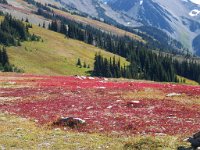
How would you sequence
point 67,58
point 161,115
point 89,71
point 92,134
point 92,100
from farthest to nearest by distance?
point 67,58 < point 89,71 < point 92,100 < point 161,115 < point 92,134

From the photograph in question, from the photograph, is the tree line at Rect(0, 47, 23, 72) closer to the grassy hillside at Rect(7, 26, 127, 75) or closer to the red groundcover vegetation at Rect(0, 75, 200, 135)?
the grassy hillside at Rect(7, 26, 127, 75)

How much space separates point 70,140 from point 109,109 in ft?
35.5

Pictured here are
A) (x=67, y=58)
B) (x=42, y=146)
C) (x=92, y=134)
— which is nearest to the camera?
(x=42, y=146)

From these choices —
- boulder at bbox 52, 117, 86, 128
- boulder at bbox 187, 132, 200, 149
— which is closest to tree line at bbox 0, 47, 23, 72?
boulder at bbox 52, 117, 86, 128

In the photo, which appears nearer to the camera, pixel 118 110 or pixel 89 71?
pixel 118 110

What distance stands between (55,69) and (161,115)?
128880 mm

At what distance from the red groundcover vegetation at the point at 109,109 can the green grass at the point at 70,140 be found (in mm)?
1672

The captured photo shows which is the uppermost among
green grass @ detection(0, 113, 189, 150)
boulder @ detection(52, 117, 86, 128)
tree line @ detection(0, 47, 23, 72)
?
tree line @ detection(0, 47, 23, 72)

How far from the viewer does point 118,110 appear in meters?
33.1

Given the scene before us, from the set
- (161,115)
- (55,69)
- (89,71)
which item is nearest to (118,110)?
(161,115)

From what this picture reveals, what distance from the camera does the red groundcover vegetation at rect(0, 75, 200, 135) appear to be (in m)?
26.5

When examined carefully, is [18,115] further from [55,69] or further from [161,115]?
[55,69]

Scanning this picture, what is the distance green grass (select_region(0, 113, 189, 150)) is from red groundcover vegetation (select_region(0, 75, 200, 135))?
167 centimetres

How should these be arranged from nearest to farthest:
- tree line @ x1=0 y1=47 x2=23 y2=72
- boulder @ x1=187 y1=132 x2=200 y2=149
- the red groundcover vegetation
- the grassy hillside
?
boulder @ x1=187 y1=132 x2=200 y2=149 < the red groundcover vegetation < tree line @ x1=0 y1=47 x2=23 y2=72 < the grassy hillside
